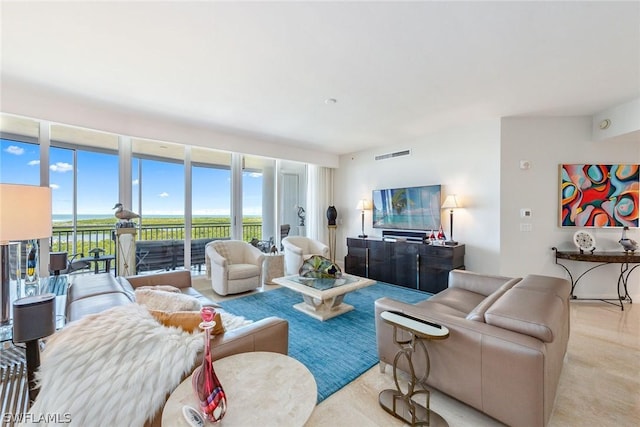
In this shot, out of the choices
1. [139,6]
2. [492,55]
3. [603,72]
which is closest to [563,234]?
[603,72]

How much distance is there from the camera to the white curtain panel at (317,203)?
612 cm

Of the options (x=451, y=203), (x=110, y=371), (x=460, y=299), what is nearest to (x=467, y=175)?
(x=451, y=203)

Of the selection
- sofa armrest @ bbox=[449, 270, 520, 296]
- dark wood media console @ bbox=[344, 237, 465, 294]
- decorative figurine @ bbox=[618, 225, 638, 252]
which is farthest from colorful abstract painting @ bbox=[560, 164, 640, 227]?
sofa armrest @ bbox=[449, 270, 520, 296]

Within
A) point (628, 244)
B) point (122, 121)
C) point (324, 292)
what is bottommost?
point (324, 292)

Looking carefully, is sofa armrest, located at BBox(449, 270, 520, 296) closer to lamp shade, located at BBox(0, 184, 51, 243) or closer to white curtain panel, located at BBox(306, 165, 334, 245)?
lamp shade, located at BBox(0, 184, 51, 243)

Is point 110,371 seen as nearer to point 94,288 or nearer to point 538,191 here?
point 94,288

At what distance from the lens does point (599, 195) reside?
12.1 feet

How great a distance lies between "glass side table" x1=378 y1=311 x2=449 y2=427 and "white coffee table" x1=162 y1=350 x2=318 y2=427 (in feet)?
2.31

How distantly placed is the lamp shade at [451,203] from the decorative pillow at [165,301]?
3.75 metres

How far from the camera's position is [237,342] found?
1443 mm

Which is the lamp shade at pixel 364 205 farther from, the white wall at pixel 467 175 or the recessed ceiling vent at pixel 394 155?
the recessed ceiling vent at pixel 394 155

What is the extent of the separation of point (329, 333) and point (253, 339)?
4.57 feet

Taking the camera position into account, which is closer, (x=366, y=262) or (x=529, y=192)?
(x=529, y=192)

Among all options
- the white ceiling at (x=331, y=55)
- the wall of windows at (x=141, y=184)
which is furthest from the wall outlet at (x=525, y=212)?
the wall of windows at (x=141, y=184)
